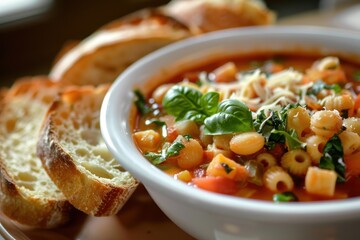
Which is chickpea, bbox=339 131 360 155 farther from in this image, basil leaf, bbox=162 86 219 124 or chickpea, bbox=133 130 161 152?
chickpea, bbox=133 130 161 152

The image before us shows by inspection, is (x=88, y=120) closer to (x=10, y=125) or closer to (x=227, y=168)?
(x=10, y=125)

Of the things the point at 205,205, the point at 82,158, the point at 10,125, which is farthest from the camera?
the point at 10,125

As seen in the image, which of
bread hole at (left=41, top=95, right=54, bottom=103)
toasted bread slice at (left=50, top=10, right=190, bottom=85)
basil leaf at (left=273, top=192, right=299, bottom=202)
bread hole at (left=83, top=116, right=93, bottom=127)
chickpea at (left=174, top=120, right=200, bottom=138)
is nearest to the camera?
basil leaf at (left=273, top=192, right=299, bottom=202)

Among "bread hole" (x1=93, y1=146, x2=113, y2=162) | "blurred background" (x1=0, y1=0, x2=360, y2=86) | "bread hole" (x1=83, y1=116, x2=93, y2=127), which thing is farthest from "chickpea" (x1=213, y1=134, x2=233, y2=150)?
"blurred background" (x1=0, y1=0, x2=360, y2=86)

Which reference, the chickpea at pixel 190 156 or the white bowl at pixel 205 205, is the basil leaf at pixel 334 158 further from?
the chickpea at pixel 190 156

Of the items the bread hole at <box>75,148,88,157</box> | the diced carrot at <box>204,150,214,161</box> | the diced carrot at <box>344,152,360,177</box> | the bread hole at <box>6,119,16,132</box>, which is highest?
the diced carrot at <box>344,152,360,177</box>

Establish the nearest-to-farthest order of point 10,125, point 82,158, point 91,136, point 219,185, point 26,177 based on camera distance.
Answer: point 219,185
point 82,158
point 26,177
point 91,136
point 10,125

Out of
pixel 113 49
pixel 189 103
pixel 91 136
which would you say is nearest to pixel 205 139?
pixel 189 103
